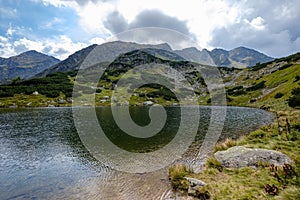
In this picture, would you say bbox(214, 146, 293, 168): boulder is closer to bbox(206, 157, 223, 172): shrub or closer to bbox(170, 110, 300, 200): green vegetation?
bbox(206, 157, 223, 172): shrub

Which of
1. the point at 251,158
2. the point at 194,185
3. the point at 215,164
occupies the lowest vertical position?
the point at 194,185

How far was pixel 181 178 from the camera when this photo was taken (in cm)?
1673

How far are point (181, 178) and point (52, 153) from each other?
771 inches

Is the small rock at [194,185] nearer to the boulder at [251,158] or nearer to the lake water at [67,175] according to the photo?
the lake water at [67,175]

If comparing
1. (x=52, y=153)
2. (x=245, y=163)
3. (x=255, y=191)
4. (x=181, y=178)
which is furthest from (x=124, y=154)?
(x=255, y=191)

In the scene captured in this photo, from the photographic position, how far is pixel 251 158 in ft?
56.1

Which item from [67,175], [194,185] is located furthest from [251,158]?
A: [67,175]

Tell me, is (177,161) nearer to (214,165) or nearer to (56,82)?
(214,165)

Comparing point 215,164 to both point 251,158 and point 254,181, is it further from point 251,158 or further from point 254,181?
point 254,181

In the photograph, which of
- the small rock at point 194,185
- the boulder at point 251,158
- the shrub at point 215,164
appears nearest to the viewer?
the small rock at point 194,185

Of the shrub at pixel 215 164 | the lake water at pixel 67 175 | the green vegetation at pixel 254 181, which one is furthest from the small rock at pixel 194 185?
the shrub at pixel 215 164

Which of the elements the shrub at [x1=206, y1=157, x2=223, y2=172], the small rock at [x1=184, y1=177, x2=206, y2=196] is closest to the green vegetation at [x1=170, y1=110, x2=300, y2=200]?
the shrub at [x1=206, y1=157, x2=223, y2=172]

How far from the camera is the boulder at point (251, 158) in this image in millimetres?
16219

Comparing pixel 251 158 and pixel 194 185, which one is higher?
pixel 251 158
